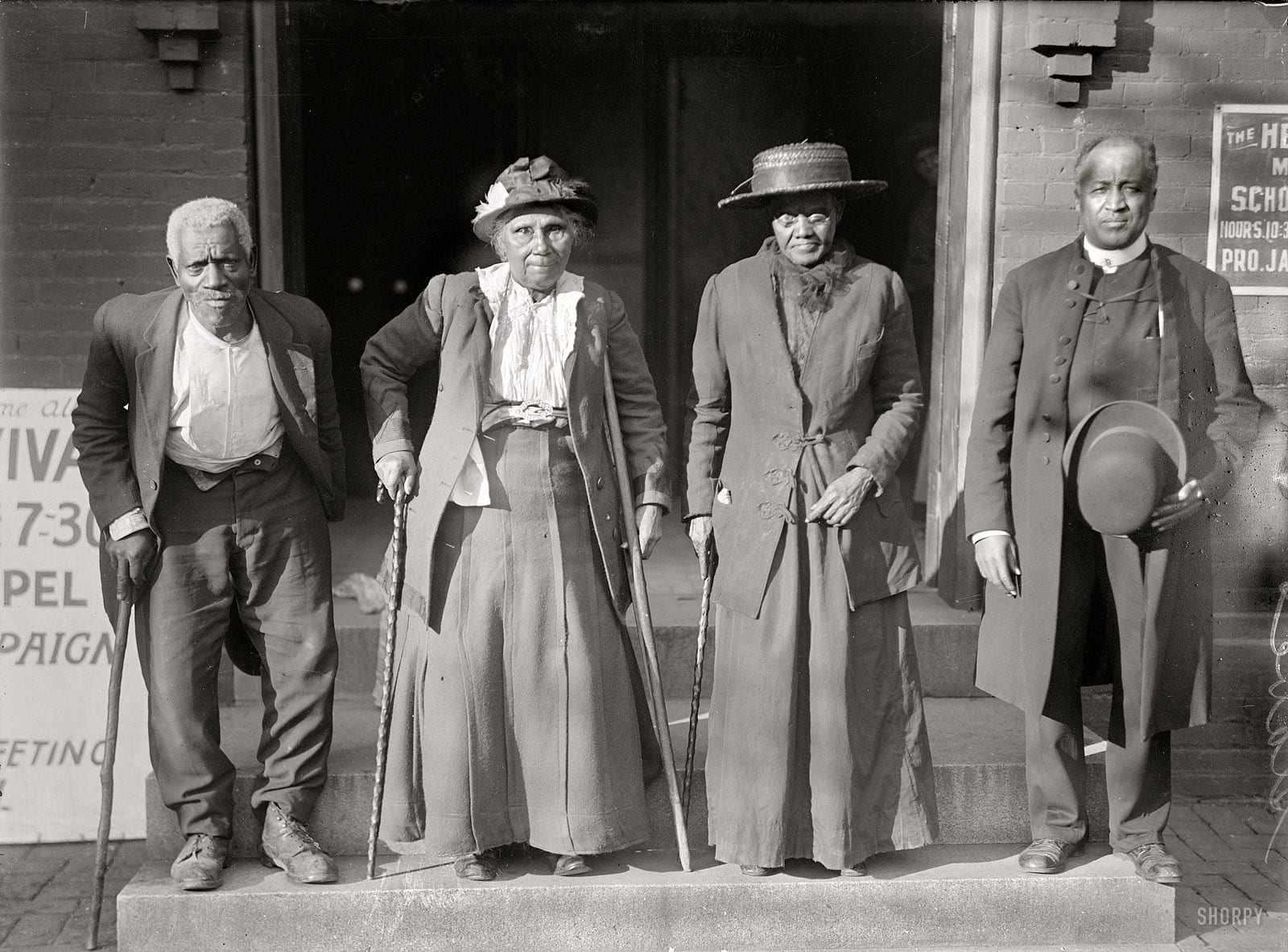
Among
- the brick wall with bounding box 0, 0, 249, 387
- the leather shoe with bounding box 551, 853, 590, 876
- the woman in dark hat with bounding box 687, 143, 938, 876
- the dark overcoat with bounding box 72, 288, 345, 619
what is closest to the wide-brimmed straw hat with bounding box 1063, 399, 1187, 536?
the woman in dark hat with bounding box 687, 143, 938, 876

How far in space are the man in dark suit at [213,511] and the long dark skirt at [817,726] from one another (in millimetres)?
1258

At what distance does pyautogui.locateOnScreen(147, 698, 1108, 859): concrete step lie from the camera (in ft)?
14.4

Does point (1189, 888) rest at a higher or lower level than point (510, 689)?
lower

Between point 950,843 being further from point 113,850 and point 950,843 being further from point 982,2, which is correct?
point 982,2

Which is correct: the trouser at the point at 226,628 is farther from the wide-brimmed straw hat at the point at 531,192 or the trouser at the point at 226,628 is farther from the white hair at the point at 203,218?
the wide-brimmed straw hat at the point at 531,192

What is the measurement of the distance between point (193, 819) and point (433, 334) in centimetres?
163

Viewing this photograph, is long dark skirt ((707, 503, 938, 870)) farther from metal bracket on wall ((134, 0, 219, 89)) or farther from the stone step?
metal bracket on wall ((134, 0, 219, 89))

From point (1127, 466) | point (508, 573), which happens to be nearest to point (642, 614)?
point (508, 573)

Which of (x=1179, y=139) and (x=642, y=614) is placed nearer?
(x=642, y=614)

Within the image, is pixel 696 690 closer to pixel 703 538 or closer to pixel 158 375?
pixel 703 538

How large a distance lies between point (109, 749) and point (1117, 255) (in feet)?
11.2

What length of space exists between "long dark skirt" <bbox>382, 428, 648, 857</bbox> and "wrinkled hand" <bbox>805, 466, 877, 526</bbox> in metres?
0.74

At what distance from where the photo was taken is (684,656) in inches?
218

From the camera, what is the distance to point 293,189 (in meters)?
6.28
